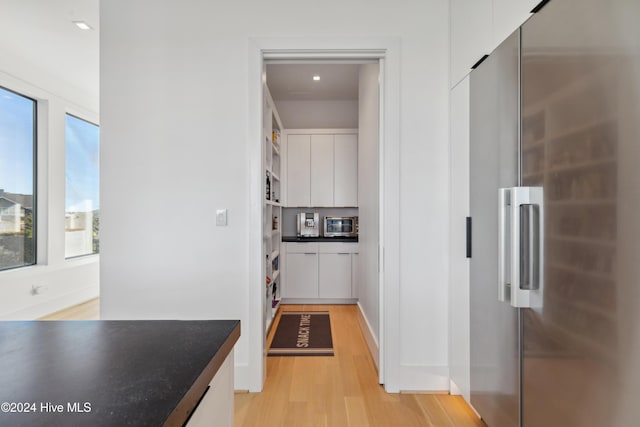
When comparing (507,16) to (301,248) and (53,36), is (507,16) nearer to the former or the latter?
(301,248)

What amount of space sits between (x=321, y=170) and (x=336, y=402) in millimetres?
3121

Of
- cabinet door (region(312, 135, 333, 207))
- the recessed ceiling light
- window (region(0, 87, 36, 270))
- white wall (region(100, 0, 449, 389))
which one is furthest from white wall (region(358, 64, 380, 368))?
window (region(0, 87, 36, 270))

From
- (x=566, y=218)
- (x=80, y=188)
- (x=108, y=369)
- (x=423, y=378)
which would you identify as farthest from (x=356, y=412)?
(x=80, y=188)

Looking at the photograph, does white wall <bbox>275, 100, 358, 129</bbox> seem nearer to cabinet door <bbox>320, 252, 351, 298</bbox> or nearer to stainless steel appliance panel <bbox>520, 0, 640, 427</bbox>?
cabinet door <bbox>320, 252, 351, 298</bbox>

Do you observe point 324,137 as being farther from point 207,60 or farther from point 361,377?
point 361,377

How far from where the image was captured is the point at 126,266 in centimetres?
224

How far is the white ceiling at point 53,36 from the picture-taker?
8.76 feet

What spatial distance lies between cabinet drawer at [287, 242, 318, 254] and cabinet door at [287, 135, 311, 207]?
59 centimetres

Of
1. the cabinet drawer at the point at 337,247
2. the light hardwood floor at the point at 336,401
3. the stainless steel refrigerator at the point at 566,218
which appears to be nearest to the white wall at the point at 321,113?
the cabinet drawer at the point at 337,247

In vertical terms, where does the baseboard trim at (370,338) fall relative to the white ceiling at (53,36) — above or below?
below

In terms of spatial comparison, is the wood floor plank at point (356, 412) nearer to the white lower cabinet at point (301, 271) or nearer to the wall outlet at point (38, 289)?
the white lower cabinet at point (301, 271)

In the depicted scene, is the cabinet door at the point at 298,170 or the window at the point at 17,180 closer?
the window at the point at 17,180

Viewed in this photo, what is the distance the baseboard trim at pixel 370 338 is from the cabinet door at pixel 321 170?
167 centimetres

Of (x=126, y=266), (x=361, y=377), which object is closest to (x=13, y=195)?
(x=126, y=266)
